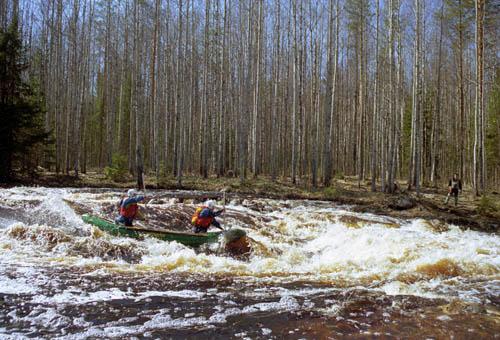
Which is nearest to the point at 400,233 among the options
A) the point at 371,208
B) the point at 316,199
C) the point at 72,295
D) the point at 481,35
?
the point at 371,208

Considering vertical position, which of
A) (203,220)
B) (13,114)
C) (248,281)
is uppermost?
(13,114)

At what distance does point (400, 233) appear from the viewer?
35.6 feet

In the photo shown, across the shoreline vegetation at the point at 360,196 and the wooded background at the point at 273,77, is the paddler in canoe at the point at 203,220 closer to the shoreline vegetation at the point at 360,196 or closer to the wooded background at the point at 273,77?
the shoreline vegetation at the point at 360,196

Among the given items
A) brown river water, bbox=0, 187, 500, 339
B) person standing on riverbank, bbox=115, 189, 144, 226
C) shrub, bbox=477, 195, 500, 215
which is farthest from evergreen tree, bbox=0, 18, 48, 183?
shrub, bbox=477, 195, 500, 215

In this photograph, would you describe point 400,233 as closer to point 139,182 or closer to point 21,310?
point 21,310

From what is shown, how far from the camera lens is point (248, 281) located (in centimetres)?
684

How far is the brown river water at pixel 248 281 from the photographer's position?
4711 mm

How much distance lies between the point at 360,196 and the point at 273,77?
13885 mm

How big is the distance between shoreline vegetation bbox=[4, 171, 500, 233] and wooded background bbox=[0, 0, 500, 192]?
1106 mm

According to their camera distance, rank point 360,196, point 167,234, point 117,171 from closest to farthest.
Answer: point 167,234 → point 360,196 → point 117,171

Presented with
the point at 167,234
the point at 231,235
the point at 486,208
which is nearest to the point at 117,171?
the point at 167,234

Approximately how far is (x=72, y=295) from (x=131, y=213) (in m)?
4.34

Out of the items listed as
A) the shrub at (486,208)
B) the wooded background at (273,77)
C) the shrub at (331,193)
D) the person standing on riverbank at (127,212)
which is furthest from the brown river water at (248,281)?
the wooded background at (273,77)

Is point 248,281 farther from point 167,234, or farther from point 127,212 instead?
point 127,212
